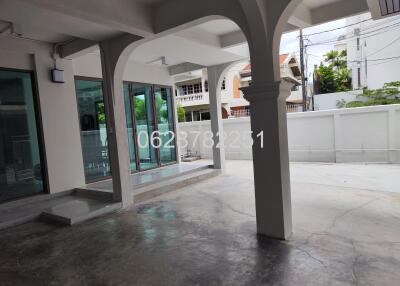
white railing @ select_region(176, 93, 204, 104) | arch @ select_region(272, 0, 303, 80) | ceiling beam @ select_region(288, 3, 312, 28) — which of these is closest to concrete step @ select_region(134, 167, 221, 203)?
arch @ select_region(272, 0, 303, 80)

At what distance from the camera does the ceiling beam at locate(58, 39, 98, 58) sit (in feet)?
14.1

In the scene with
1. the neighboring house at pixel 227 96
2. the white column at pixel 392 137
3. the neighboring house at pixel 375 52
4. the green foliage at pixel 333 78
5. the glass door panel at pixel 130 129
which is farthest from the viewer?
the green foliage at pixel 333 78

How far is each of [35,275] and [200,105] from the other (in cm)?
1414

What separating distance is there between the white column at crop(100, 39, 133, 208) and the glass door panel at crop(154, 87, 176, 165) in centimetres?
282

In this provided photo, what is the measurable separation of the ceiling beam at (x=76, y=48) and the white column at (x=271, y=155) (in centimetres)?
280

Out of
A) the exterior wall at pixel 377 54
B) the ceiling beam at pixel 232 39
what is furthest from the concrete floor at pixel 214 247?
the exterior wall at pixel 377 54

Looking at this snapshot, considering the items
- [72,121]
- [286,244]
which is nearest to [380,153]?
[286,244]

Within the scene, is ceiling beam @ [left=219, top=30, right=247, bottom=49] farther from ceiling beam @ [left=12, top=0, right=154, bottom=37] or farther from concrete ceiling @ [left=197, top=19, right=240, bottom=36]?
ceiling beam @ [left=12, top=0, right=154, bottom=37]

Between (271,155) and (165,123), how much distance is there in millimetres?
4918

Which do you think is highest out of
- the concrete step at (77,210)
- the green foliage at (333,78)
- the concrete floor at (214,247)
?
the green foliage at (333,78)

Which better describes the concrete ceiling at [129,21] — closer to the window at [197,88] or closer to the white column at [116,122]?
the white column at [116,122]

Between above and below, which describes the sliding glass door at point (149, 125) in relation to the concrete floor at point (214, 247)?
above

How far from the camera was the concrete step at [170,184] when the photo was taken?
4.75 metres

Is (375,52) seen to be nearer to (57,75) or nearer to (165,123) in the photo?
(165,123)
